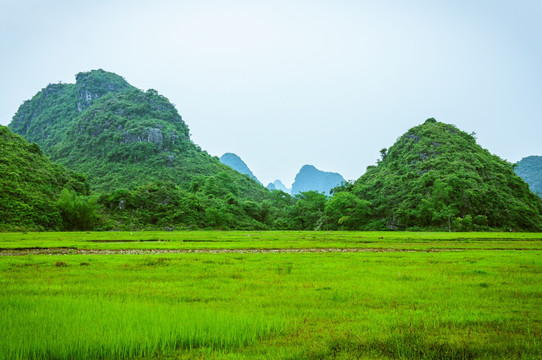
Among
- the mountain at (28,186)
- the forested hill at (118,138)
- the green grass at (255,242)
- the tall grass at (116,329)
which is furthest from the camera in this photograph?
the forested hill at (118,138)

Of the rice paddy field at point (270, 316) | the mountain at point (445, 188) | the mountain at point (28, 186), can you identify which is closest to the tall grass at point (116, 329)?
the rice paddy field at point (270, 316)

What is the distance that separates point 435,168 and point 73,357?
11053 centimetres

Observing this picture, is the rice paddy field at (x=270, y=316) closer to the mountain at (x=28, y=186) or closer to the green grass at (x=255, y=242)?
the green grass at (x=255, y=242)

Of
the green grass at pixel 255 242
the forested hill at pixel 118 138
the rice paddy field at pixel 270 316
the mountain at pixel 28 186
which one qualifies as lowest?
the green grass at pixel 255 242

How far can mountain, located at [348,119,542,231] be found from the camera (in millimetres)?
86812

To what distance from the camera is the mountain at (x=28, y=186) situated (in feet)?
224

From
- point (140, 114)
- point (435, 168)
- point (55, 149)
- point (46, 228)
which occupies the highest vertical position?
point (140, 114)

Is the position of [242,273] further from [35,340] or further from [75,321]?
[35,340]

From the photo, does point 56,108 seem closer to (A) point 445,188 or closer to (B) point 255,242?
(B) point 255,242

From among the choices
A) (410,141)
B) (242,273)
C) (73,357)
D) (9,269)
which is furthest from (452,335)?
(410,141)

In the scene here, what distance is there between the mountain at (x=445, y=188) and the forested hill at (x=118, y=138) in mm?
59467

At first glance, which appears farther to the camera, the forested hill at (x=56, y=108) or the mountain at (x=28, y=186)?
the forested hill at (x=56, y=108)

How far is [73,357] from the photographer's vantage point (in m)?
4.99

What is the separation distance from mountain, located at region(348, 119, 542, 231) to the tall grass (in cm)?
8019
